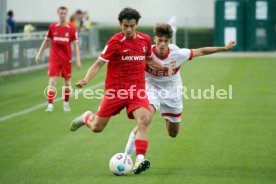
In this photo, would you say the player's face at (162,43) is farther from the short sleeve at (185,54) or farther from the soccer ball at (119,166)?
the soccer ball at (119,166)

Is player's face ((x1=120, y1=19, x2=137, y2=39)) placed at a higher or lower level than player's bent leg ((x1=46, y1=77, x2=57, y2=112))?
higher

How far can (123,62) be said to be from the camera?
10273mm

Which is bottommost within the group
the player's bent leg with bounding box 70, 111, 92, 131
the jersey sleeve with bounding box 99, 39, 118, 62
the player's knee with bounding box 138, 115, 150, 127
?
the player's bent leg with bounding box 70, 111, 92, 131

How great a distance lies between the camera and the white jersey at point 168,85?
1118 cm

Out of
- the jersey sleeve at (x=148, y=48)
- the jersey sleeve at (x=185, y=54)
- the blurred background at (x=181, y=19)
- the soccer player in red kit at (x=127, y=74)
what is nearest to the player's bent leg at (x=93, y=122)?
the soccer player in red kit at (x=127, y=74)

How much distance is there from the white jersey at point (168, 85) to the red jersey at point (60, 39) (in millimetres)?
→ 6646

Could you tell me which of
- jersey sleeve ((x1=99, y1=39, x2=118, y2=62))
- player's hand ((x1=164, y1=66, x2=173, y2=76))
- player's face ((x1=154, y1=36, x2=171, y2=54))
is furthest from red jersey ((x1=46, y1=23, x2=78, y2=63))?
jersey sleeve ((x1=99, y1=39, x2=118, y2=62))

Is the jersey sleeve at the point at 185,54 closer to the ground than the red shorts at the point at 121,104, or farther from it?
farther from it

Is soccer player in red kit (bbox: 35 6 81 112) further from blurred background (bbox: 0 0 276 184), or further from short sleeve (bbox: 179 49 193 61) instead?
short sleeve (bbox: 179 49 193 61)

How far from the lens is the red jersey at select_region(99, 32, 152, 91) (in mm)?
10211

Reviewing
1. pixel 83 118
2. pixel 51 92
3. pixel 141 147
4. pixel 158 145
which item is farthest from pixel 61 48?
pixel 141 147

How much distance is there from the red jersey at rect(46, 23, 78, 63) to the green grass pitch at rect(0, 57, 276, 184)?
4.09 ft

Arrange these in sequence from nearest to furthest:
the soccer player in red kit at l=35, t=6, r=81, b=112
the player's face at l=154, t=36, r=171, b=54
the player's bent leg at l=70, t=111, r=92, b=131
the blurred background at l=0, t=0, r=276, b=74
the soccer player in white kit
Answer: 1. the player's face at l=154, t=36, r=171, b=54
2. the soccer player in white kit
3. the player's bent leg at l=70, t=111, r=92, b=131
4. the soccer player in red kit at l=35, t=6, r=81, b=112
5. the blurred background at l=0, t=0, r=276, b=74

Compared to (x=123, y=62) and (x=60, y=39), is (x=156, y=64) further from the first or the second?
(x=60, y=39)
